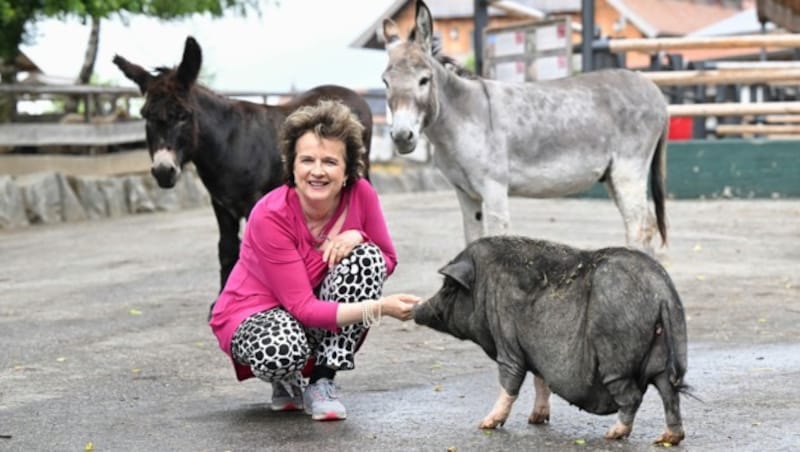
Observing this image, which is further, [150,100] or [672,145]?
[672,145]

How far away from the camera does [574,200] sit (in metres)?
16.8

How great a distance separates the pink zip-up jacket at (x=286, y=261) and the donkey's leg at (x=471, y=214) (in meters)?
2.86

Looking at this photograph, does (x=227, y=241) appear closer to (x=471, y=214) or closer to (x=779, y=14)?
(x=471, y=214)

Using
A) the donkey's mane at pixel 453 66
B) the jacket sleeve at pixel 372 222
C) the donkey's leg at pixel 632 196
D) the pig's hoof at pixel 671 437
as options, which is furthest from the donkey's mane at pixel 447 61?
the pig's hoof at pixel 671 437

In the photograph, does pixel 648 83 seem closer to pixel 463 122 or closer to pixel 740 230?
pixel 463 122

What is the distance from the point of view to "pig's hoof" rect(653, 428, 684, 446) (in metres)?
4.39

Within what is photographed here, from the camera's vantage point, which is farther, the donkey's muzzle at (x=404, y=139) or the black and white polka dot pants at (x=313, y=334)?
the donkey's muzzle at (x=404, y=139)

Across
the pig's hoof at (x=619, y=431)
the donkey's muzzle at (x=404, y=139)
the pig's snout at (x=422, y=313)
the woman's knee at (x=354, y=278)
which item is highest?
the donkey's muzzle at (x=404, y=139)

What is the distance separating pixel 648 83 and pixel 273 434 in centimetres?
489

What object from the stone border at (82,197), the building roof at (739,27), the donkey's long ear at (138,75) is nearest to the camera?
the donkey's long ear at (138,75)

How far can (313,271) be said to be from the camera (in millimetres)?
5074

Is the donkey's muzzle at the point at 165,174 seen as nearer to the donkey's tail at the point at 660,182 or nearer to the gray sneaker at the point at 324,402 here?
the gray sneaker at the point at 324,402

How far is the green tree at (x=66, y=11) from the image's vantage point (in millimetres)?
15469

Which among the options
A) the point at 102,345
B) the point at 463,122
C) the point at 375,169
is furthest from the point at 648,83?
the point at 375,169
